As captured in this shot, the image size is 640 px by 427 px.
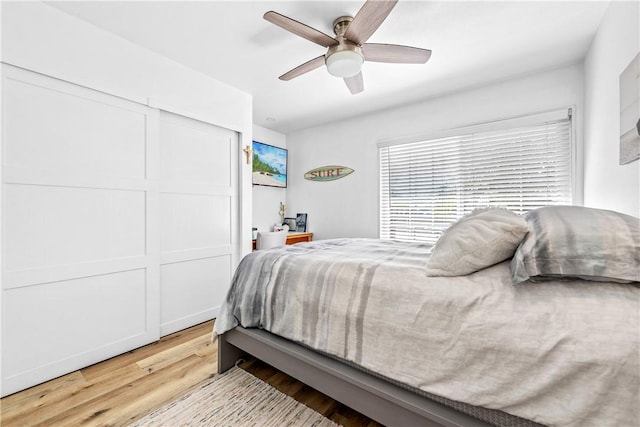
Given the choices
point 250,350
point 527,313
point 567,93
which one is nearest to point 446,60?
point 567,93

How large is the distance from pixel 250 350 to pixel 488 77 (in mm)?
3202

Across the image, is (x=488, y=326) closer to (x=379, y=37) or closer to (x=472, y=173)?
(x=379, y=37)

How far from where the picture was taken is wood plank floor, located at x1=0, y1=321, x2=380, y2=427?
4.91ft

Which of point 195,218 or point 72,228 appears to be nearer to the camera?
point 72,228

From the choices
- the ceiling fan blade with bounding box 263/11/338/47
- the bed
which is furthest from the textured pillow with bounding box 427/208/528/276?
the ceiling fan blade with bounding box 263/11/338/47

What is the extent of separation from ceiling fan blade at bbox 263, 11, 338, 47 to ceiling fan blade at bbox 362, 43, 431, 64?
266mm

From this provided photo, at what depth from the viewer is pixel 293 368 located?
1.52m

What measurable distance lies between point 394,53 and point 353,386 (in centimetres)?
210

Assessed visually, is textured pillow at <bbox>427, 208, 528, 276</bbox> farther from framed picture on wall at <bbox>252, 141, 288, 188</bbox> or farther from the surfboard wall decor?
framed picture on wall at <bbox>252, 141, 288, 188</bbox>

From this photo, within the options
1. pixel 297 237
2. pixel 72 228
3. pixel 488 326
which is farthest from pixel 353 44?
pixel 297 237

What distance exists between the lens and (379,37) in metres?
2.18

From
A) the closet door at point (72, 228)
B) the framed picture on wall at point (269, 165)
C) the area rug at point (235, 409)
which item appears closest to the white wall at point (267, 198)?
the framed picture on wall at point (269, 165)

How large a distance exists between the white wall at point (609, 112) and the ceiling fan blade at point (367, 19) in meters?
1.26

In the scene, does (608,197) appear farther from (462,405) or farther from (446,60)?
(462,405)
